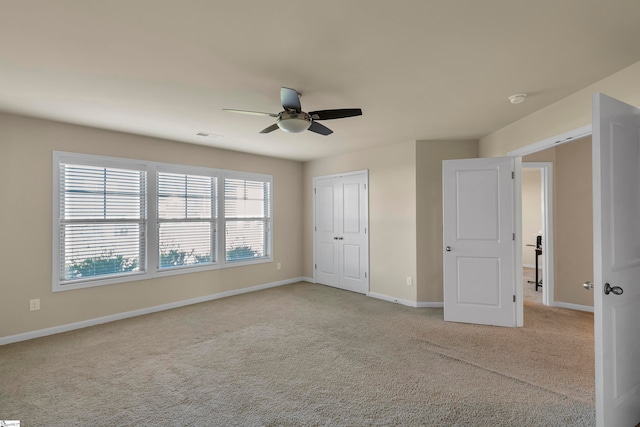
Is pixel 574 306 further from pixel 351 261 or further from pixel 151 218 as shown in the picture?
pixel 151 218

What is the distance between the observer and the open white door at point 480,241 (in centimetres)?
391

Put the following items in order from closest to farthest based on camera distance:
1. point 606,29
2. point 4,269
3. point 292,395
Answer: point 606,29 → point 292,395 → point 4,269

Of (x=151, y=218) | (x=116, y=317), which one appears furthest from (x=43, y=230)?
(x=116, y=317)

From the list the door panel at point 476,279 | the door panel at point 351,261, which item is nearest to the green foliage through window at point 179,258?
the door panel at point 351,261

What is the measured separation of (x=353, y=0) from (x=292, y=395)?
8.76ft

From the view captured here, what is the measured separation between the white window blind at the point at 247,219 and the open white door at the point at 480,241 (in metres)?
3.33

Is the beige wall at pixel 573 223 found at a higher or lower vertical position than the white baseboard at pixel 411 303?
higher

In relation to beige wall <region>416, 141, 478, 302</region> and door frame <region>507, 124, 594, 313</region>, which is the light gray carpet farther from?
beige wall <region>416, 141, 478, 302</region>

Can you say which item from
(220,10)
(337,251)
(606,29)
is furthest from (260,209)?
(606,29)

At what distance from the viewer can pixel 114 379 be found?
269 centimetres

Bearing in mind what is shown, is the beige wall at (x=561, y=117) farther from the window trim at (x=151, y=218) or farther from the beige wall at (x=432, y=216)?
the window trim at (x=151, y=218)

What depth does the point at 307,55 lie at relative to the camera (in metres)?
2.24

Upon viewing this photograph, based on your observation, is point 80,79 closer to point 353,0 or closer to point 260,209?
point 353,0

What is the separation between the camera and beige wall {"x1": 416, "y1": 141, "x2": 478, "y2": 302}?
15.5ft
